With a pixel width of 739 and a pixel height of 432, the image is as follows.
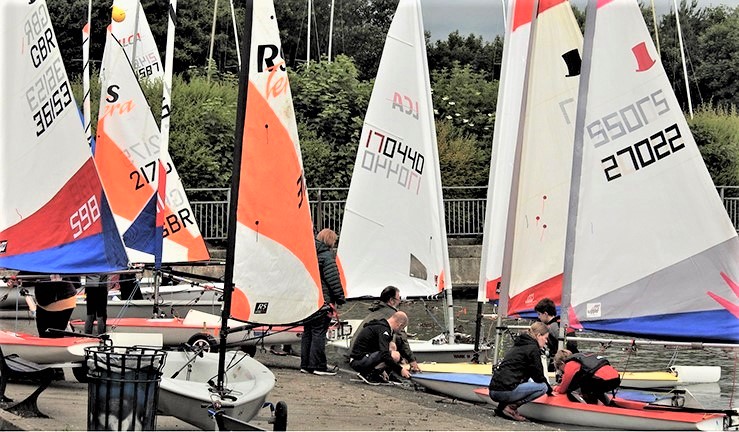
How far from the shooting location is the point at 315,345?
1255 cm

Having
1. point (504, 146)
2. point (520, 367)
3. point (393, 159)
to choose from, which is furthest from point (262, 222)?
point (393, 159)

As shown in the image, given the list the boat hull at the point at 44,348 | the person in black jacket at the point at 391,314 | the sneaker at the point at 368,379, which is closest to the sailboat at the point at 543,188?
the person in black jacket at the point at 391,314

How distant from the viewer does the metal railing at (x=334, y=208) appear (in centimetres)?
2309

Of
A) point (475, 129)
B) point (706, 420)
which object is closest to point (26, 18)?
point (706, 420)

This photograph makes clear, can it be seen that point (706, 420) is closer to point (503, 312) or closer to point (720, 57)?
point (503, 312)

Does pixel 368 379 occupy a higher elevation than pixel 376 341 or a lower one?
lower

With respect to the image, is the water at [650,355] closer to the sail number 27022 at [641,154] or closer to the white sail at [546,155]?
the white sail at [546,155]

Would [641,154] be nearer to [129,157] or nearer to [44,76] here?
[44,76]

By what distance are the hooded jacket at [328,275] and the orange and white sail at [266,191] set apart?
3.06 meters

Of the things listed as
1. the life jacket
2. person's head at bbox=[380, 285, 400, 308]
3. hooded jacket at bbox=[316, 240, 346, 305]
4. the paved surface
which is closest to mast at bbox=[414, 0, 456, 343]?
person's head at bbox=[380, 285, 400, 308]

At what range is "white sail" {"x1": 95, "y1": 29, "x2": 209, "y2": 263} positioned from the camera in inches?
653

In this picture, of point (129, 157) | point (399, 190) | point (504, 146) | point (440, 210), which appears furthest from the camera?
point (129, 157)

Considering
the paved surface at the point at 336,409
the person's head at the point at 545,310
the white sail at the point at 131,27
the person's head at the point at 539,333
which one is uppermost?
the white sail at the point at 131,27

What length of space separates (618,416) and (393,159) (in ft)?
18.2
